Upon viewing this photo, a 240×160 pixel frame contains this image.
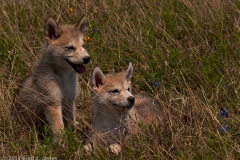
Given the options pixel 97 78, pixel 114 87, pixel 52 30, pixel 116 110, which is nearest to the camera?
pixel 116 110

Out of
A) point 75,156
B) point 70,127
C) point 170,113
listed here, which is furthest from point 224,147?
point 70,127

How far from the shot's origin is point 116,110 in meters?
6.23

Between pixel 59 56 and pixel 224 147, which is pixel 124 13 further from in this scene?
pixel 224 147

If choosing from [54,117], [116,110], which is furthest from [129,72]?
[54,117]

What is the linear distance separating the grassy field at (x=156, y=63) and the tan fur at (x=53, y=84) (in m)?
0.19

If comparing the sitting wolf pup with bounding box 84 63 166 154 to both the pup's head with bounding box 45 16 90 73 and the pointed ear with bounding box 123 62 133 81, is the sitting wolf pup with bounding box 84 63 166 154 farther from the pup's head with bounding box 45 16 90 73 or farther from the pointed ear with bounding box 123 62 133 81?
the pup's head with bounding box 45 16 90 73

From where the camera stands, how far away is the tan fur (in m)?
6.31

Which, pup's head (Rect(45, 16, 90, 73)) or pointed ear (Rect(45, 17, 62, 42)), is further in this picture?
pointed ear (Rect(45, 17, 62, 42))

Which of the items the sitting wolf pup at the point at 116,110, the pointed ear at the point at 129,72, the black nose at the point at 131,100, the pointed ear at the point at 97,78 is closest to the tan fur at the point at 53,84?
the pointed ear at the point at 97,78

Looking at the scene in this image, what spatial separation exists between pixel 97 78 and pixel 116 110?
1.48ft

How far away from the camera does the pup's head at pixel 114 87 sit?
6132 millimetres

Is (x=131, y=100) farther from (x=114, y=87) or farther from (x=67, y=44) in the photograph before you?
(x=67, y=44)

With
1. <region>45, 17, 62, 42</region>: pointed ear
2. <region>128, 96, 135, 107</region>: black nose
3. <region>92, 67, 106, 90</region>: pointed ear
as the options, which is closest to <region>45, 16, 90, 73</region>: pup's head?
<region>45, 17, 62, 42</region>: pointed ear

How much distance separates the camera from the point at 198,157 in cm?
507
